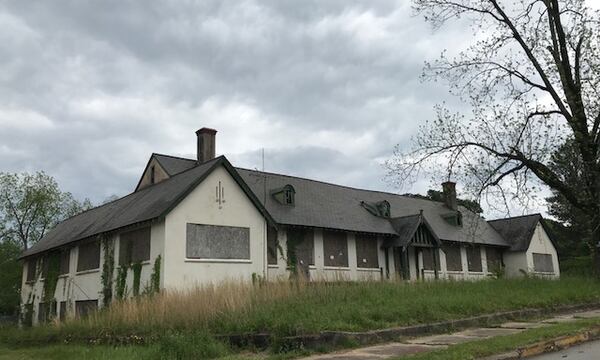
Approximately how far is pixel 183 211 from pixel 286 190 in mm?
8541

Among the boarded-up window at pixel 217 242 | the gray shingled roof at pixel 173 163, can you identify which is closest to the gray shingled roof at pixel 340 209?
the gray shingled roof at pixel 173 163

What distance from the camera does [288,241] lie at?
28906 mm

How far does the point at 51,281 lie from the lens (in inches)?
1250

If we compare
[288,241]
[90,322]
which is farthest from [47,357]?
[288,241]

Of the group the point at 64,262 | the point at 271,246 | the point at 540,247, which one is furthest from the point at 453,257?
the point at 64,262

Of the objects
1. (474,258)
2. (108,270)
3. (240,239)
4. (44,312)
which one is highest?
(240,239)

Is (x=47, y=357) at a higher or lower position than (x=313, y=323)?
lower

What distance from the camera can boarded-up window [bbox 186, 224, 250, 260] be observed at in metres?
23.6

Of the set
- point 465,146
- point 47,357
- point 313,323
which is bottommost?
point 47,357

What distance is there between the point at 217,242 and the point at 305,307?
11347 millimetres

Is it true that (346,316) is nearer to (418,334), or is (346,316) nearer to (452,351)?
(418,334)

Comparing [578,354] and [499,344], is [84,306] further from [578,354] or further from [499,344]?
[578,354]

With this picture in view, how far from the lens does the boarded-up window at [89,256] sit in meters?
27.4

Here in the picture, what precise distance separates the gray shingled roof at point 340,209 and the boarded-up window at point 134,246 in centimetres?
693
